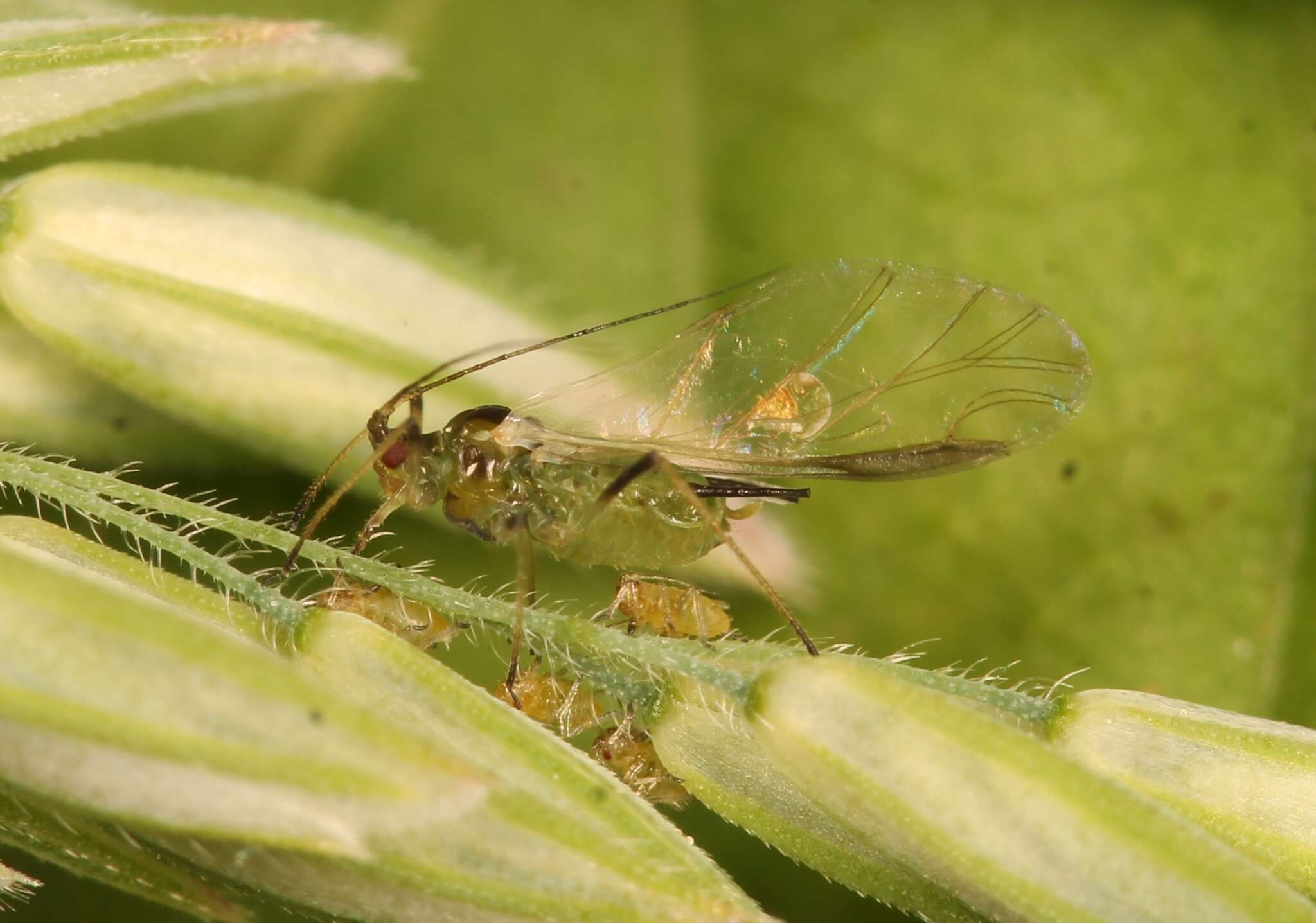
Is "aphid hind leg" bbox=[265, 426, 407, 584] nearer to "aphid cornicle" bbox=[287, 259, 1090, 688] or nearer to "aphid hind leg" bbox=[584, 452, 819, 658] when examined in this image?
"aphid cornicle" bbox=[287, 259, 1090, 688]

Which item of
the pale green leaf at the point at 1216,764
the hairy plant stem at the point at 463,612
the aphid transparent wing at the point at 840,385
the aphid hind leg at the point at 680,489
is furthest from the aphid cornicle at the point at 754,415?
the pale green leaf at the point at 1216,764

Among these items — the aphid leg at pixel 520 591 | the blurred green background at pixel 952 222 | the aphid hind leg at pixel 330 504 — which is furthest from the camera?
the blurred green background at pixel 952 222

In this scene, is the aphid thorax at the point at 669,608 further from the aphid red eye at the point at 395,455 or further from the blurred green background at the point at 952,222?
the blurred green background at the point at 952,222

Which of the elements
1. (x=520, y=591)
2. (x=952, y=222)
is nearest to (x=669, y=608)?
(x=520, y=591)

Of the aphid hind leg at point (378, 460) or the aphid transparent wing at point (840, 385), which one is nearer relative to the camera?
the aphid hind leg at point (378, 460)

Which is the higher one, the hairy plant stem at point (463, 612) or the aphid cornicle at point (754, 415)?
the aphid cornicle at point (754, 415)

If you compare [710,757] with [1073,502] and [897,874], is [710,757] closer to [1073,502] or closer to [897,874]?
[897,874]
